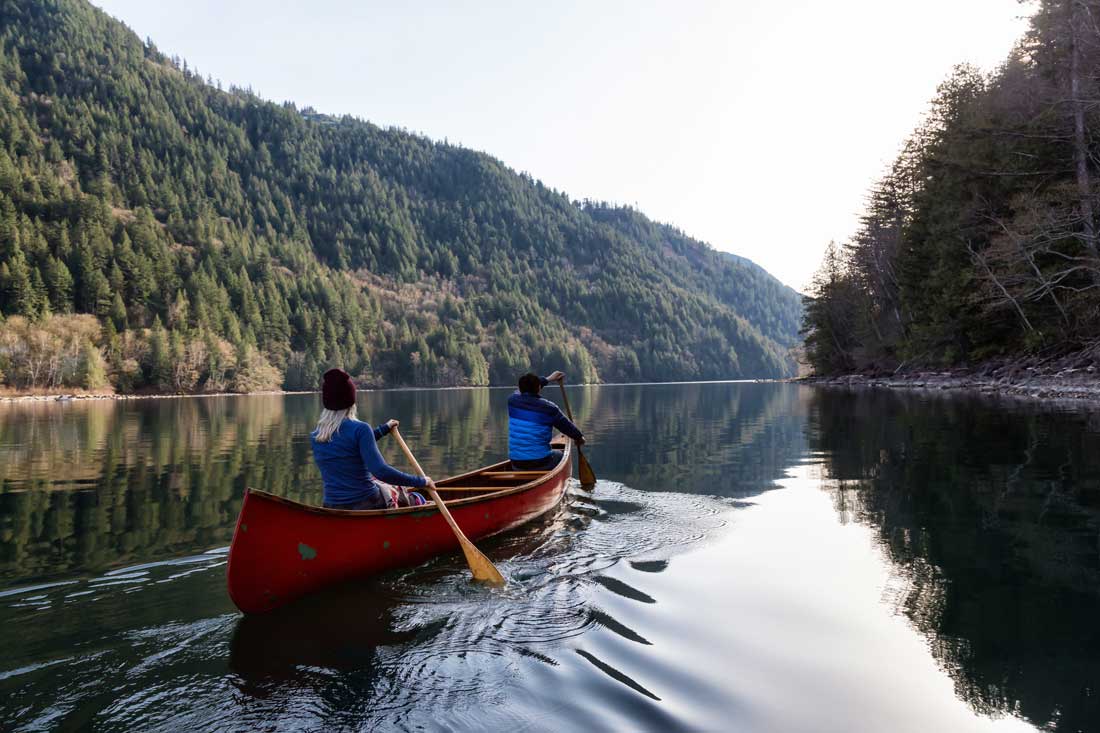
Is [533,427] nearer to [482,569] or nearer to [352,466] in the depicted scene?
[482,569]

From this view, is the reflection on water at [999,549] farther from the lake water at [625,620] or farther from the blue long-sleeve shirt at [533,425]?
the blue long-sleeve shirt at [533,425]

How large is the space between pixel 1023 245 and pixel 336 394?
103ft

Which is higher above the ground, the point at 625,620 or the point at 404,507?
the point at 404,507

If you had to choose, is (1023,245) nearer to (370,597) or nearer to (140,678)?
(370,597)

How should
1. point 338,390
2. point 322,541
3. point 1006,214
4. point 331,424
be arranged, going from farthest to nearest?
point 1006,214 < point 331,424 < point 338,390 < point 322,541

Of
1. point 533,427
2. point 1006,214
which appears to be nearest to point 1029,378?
point 1006,214

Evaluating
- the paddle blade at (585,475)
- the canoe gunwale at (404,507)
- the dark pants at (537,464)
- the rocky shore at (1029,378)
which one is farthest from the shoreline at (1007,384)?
the canoe gunwale at (404,507)

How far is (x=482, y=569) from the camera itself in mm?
7531

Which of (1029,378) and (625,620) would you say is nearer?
(625,620)

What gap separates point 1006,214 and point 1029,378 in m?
8.74

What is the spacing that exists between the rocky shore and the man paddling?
25075 mm

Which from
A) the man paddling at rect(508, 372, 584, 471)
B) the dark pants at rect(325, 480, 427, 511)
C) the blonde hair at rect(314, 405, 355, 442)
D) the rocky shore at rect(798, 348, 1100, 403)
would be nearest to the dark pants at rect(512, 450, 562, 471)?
the man paddling at rect(508, 372, 584, 471)

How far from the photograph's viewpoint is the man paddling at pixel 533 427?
11.8 m

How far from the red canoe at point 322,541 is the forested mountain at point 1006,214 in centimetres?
2753
